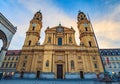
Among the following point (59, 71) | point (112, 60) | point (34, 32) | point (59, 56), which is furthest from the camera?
point (112, 60)

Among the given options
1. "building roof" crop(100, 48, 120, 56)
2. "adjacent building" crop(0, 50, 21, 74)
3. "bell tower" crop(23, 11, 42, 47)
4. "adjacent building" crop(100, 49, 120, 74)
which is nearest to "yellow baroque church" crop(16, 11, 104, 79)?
"bell tower" crop(23, 11, 42, 47)

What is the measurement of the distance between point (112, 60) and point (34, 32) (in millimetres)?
31755

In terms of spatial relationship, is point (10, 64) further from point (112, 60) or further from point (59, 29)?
point (112, 60)

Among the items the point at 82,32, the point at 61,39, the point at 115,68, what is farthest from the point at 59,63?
the point at 115,68

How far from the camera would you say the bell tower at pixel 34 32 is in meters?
31.5

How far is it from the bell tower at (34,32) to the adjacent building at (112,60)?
26.1 meters

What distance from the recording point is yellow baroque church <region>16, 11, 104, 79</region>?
26.5 meters

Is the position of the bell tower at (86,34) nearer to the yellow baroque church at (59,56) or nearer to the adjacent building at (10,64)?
the yellow baroque church at (59,56)

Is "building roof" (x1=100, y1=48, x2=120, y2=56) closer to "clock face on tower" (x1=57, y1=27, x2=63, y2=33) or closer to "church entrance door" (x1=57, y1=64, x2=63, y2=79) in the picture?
"clock face on tower" (x1=57, y1=27, x2=63, y2=33)

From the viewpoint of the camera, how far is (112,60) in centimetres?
3912

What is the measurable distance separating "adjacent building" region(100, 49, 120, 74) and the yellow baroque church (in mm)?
10872

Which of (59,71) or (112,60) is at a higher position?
(112,60)

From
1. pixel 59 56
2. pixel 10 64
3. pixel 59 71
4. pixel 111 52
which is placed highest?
pixel 111 52

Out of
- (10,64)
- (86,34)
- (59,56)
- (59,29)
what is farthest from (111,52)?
(10,64)
